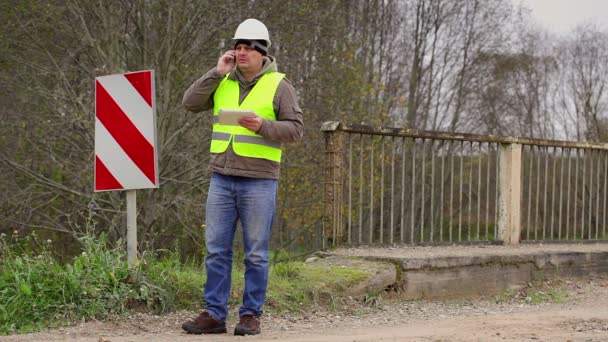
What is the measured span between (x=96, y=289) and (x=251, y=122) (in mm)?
1634

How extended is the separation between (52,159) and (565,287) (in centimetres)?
1034

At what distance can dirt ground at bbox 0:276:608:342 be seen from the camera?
19.1 feet

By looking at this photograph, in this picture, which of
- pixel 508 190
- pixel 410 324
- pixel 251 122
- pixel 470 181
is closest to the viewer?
pixel 251 122

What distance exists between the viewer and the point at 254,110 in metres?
5.99

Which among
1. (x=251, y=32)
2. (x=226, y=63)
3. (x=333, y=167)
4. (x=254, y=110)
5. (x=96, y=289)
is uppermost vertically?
(x=251, y=32)

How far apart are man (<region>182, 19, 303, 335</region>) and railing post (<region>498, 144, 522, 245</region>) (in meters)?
4.81

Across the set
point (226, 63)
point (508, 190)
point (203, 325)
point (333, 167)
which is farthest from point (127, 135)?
point (508, 190)

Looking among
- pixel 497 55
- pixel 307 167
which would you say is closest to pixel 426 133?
pixel 307 167

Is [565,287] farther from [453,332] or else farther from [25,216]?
[25,216]

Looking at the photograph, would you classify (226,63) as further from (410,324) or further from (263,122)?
(410,324)

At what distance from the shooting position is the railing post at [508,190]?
33.6 feet

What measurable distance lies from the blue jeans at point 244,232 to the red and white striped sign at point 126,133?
66 cm

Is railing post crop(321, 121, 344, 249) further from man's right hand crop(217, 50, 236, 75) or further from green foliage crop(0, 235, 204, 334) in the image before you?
man's right hand crop(217, 50, 236, 75)

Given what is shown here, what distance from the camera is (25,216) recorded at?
16.7m
